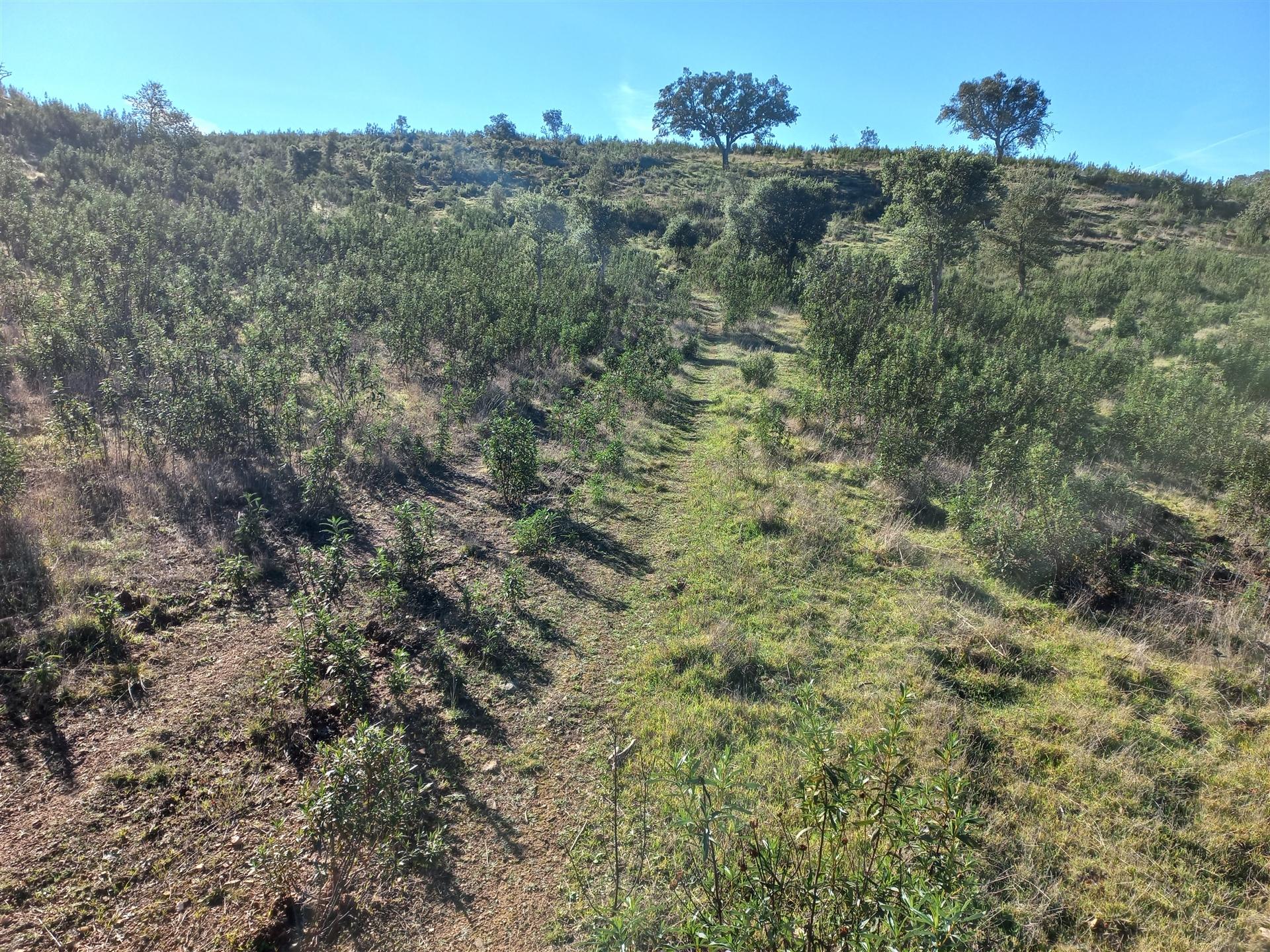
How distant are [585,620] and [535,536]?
146 centimetres

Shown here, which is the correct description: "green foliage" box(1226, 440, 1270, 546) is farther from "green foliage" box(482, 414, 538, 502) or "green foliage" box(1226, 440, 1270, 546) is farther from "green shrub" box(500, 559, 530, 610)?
"green foliage" box(482, 414, 538, 502)

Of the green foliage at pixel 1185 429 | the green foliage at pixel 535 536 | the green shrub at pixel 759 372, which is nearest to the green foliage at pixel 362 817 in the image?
the green foliage at pixel 535 536

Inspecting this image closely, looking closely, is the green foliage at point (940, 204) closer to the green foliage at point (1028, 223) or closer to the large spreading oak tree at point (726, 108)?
the green foliage at point (1028, 223)

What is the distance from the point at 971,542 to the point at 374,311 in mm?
14308

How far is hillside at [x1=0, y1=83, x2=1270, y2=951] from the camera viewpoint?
3.49 m

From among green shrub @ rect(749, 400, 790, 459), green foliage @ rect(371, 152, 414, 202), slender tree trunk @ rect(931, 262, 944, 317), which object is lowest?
green shrub @ rect(749, 400, 790, 459)

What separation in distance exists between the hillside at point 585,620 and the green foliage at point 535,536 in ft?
0.17

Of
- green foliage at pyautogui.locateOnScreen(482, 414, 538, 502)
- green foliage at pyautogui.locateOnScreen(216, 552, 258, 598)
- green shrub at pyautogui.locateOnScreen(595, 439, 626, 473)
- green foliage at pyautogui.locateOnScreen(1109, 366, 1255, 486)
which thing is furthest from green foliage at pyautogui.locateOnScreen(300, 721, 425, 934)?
green foliage at pyautogui.locateOnScreen(1109, 366, 1255, 486)

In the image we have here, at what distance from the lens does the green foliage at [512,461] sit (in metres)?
8.68

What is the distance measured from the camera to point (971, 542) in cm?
798

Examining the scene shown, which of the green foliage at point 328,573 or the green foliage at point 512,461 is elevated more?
the green foliage at point 512,461

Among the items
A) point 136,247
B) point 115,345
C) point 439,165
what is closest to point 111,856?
point 115,345

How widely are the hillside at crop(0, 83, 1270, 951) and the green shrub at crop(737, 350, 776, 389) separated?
0.19 metres

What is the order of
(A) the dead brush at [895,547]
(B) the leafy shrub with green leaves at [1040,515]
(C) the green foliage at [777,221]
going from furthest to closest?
(C) the green foliage at [777,221] → (A) the dead brush at [895,547] → (B) the leafy shrub with green leaves at [1040,515]
